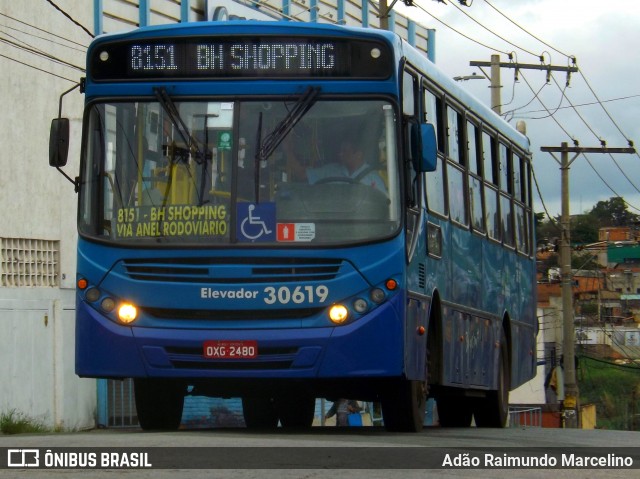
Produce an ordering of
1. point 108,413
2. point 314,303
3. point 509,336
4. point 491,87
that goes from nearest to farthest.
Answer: point 314,303 → point 509,336 → point 108,413 → point 491,87

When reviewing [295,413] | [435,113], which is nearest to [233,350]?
[435,113]

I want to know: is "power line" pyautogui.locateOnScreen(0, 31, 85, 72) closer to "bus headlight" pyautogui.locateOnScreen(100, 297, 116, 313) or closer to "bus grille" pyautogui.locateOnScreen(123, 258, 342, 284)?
"bus headlight" pyautogui.locateOnScreen(100, 297, 116, 313)

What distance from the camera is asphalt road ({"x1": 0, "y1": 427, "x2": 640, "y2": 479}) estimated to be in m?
8.84

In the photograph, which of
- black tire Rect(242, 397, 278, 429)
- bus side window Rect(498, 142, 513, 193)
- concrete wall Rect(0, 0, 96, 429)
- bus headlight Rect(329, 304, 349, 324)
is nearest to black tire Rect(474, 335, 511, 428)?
bus side window Rect(498, 142, 513, 193)

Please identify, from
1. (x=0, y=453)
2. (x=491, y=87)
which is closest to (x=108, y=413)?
(x=0, y=453)

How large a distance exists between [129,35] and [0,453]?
4.07m

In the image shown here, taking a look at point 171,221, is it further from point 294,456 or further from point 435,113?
point 435,113

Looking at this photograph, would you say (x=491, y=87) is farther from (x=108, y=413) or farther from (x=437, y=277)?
(x=437, y=277)

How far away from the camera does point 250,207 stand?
40.0 feet

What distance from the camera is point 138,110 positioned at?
12625mm

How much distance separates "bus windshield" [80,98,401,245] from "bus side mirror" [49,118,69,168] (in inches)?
17.7

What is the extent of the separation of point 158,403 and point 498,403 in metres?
6.11

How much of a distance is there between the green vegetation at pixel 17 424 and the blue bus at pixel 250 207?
9380 mm

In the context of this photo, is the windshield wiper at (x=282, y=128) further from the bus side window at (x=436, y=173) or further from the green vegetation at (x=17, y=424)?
the green vegetation at (x=17, y=424)
